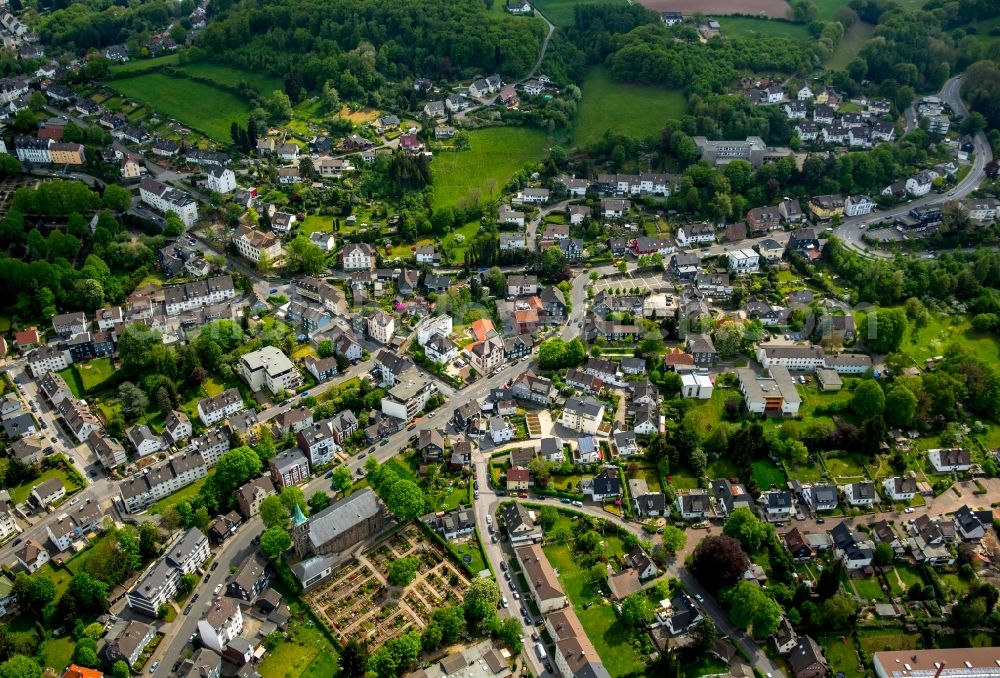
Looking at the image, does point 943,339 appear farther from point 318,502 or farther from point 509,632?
point 318,502

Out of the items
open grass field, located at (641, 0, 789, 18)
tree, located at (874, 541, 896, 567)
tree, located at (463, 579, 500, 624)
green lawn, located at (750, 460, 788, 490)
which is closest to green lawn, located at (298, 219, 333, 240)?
tree, located at (463, 579, 500, 624)

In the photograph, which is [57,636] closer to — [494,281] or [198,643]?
[198,643]

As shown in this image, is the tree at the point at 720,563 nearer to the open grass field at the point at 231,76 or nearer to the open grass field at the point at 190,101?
the open grass field at the point at 190,101

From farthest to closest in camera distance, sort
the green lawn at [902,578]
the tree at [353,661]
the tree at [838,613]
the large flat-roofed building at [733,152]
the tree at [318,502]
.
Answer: the large flat-roofed building at [733,152]
the tree at [318,502]
the green lawn at [902,578]
the tree at [838,613]
the tree at [353,661]

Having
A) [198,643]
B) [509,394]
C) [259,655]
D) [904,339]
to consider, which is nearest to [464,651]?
[259,655]

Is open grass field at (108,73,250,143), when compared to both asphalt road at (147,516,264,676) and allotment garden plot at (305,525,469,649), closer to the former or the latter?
asphalt road at (147,516,264,676)

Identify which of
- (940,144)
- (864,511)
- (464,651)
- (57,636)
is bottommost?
(57,636)

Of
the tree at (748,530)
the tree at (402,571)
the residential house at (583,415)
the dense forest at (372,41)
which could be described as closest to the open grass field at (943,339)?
the tree at (748,530)
